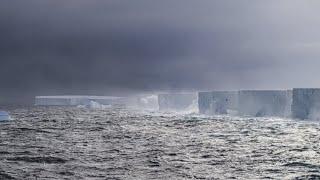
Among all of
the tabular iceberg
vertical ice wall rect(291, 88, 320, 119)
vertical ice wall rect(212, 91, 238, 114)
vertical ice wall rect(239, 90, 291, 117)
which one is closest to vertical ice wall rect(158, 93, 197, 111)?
the tabular iceberg

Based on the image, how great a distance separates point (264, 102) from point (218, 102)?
14176 mm

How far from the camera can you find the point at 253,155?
2331 cm

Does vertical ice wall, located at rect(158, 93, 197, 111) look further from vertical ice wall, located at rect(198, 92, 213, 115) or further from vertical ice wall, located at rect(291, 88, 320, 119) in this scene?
vertical ice wall, located at rect(291, 88, 320, 119)

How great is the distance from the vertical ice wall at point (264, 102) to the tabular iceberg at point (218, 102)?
277cm

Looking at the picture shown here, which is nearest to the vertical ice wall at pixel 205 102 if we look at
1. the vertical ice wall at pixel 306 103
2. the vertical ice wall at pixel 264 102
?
the vertical ice wall at pixel 264 102

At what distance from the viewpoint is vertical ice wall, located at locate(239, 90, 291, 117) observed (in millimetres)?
65250

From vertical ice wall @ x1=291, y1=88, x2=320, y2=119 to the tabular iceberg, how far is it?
18.7 metres

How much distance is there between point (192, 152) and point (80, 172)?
32.1 feet

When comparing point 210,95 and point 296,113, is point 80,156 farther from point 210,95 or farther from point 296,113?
point 210,95

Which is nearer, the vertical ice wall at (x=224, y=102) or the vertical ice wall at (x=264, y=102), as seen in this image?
the vertical ice wall at (x=264, y=102)

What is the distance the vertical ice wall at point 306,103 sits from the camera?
53688 millimetres

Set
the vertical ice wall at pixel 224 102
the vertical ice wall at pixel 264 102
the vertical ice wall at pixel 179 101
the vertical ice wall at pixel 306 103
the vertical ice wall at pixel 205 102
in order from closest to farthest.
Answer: the vertical ice wall at pixel 306 103 → the vertical ice wall at pixel 264 102 → the vertical ice wall at pixel 224 102 → the vertical ice wall at pixel 205 102 → the vertical ice wall at pixel 179 101

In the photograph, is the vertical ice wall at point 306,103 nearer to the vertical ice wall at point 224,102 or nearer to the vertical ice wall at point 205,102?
the vertical ice wall at point 224,102

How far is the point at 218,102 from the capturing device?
81625mm
